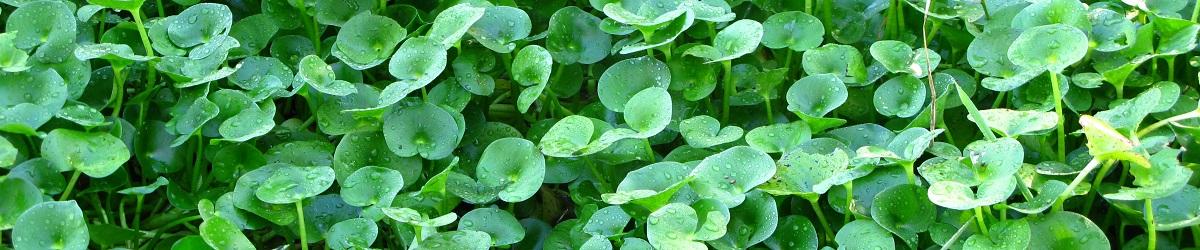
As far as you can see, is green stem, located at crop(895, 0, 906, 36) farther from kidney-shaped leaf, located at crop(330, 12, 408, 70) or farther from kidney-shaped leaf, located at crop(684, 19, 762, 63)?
kidney-shaped leaf, located at crop(330, 12, 408, 70)

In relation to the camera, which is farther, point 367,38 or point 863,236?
point 367,38

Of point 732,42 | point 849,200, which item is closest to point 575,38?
point 732,42

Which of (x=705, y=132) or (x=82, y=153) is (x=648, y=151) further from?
(x=82, y=153)

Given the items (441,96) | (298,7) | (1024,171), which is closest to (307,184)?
(441,96)

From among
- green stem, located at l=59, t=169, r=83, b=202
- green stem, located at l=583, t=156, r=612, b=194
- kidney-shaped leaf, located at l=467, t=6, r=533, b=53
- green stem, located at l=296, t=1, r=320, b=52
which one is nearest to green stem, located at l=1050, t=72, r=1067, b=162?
green stem, located at l=583, t=156, r=612, b=194

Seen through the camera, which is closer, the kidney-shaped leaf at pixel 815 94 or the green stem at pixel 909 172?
the green stem at pixel 909 172

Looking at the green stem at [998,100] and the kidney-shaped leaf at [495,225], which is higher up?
the green stem at [998,100]

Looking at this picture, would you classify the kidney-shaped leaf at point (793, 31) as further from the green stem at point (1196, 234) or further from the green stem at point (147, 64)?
the green stem at point (147, 64)

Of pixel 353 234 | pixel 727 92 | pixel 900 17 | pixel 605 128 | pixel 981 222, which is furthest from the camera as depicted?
pixel 900 17

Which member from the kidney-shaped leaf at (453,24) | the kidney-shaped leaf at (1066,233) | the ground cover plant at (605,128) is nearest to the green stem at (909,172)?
the ground cover plant at (605,128)
